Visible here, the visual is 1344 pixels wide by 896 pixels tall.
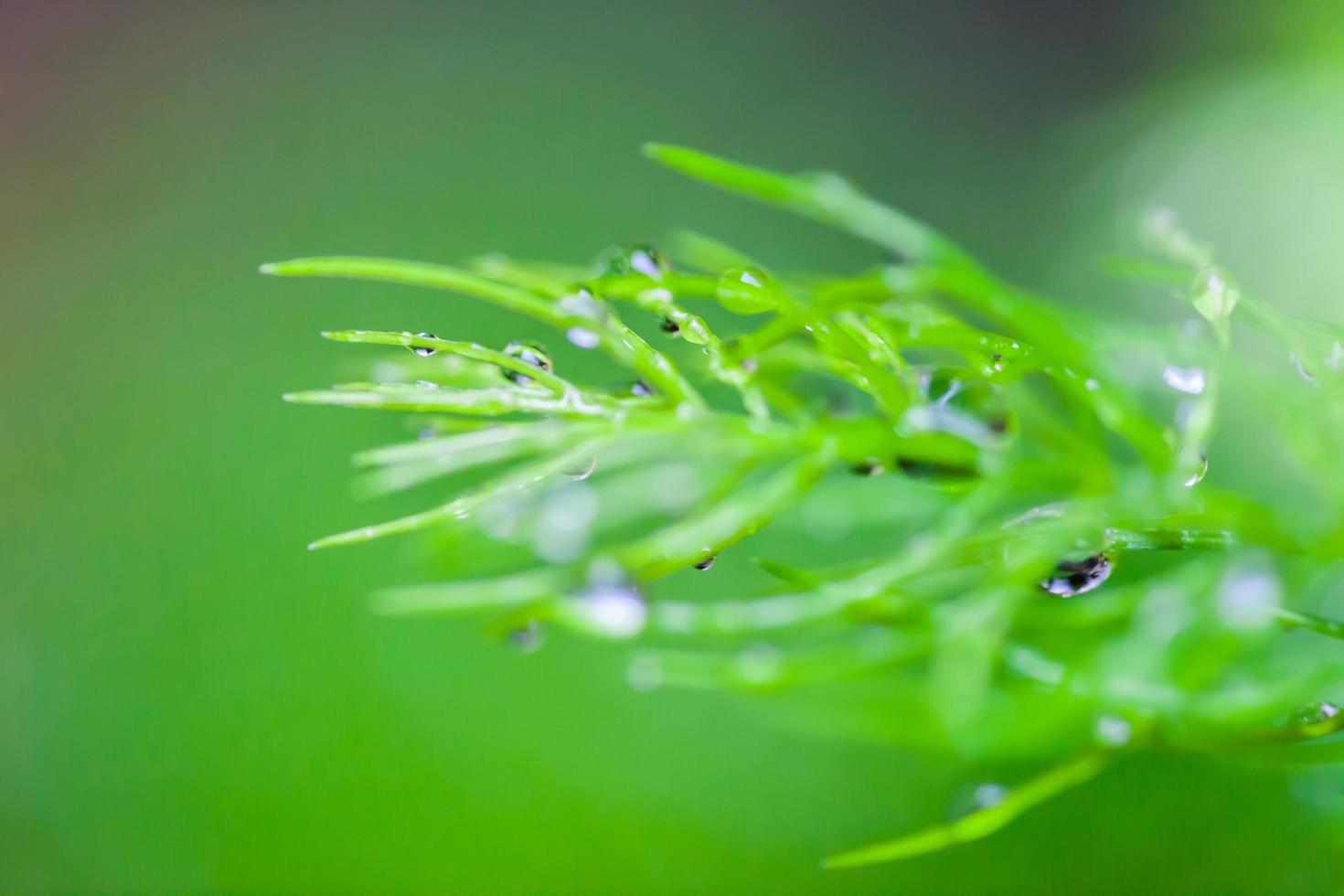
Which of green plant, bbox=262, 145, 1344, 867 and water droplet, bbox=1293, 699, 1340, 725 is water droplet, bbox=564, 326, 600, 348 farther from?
water droplet, bbox=1293, 699, 1340, 725

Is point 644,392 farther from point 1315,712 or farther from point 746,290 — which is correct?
point 1315,712

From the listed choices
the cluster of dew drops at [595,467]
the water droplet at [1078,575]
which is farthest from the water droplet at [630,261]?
the water droplet at [1078,575]

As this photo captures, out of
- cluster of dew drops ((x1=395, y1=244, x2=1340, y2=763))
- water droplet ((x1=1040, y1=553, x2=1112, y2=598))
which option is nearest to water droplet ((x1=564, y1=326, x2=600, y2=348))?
cluster of dew drops ((x1=395, y1=244, x2=1340, y2=763))

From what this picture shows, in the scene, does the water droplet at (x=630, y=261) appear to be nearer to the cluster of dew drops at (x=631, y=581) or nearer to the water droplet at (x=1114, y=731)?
the cluster of dew drops at (x=631, y=581)

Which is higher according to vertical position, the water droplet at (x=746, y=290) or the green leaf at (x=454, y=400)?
the water droplet at (x=746, y=290)

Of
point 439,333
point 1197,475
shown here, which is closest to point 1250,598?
point 1197,475
